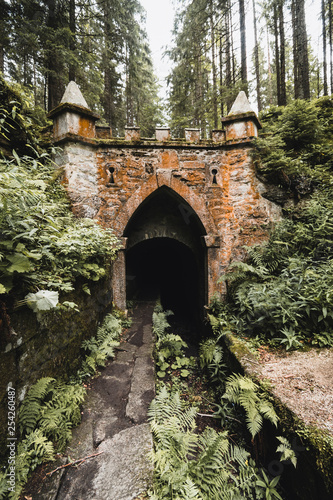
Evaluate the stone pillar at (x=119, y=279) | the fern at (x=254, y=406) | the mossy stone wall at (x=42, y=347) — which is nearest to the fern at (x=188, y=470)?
the fern at (x=254, y=406)

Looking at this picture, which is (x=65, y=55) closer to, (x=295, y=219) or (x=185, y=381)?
(x=295, y=219)

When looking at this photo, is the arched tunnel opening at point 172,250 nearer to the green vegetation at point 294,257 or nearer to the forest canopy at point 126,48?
the green vegetation at point 294,257

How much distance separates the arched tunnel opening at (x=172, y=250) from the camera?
6.13 metres

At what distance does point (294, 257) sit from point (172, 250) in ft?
22.3

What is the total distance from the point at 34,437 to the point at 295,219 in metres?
6.06

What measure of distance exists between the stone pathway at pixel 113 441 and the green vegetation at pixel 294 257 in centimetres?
220

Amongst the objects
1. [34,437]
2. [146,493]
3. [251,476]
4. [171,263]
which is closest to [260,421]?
[251,476]

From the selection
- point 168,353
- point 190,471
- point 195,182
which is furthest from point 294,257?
point 190,471

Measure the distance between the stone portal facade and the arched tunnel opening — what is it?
34 centimetres

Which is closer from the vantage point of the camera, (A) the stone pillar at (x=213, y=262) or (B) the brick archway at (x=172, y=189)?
(B) the brick archway at (x=172, y=189)

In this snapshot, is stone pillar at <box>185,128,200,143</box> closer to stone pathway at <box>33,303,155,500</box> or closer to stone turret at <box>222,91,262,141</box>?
stone turret at <box>222,91,262,141</box>

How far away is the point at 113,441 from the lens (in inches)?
81.7

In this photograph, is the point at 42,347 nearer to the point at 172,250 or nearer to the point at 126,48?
the point at 172,250

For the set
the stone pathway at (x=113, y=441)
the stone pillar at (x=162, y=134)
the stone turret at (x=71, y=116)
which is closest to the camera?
the stone pathway at (x=113, y=441)
